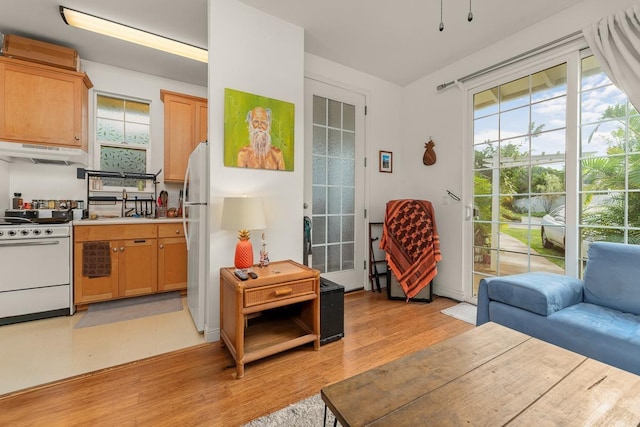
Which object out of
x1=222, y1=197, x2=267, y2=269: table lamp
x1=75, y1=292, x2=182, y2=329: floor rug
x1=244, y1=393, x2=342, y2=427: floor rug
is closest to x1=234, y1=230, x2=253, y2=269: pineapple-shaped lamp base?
x1=222, y1=197, x2=267, y2=269: table lamp

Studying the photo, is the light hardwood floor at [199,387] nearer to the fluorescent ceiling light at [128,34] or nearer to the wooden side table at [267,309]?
the wooden side table at [267,309]

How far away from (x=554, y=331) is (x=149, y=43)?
4141 mm

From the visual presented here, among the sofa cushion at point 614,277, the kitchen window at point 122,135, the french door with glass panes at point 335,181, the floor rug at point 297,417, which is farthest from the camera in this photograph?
the kitchen window at point 122,135

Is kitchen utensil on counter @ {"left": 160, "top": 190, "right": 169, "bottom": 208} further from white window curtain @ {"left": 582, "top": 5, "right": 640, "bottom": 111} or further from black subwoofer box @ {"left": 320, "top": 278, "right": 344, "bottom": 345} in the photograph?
white window curtain @ {"left": 582, "top": 5, "right": 640, "bottom": 111}

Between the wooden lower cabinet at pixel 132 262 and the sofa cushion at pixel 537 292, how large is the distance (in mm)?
3224

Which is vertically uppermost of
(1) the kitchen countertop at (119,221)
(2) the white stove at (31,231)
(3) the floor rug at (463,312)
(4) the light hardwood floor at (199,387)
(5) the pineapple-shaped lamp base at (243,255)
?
(1) the kitchen countertop at (119,221)

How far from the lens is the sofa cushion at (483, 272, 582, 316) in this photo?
173 centimetres

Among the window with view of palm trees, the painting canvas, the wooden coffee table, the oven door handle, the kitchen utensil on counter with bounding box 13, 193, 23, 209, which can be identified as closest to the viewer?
the wooden coffee table

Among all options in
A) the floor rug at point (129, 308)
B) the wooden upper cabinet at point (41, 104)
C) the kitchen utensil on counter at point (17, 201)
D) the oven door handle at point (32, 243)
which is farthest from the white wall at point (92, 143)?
the floor rug at point (129, 308)

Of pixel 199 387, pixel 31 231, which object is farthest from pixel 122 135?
pixel 199 387

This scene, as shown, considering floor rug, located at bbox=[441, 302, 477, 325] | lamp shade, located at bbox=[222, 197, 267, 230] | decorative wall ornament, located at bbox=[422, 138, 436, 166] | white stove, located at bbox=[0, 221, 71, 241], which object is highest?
decorative wall ornament, located at bbox=[422, 138, 436, 166]

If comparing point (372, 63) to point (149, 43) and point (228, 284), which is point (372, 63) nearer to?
point (149, 43)

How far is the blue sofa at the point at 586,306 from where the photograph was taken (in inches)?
56.2

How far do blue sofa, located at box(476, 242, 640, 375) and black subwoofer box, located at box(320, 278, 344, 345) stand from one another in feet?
3.51
